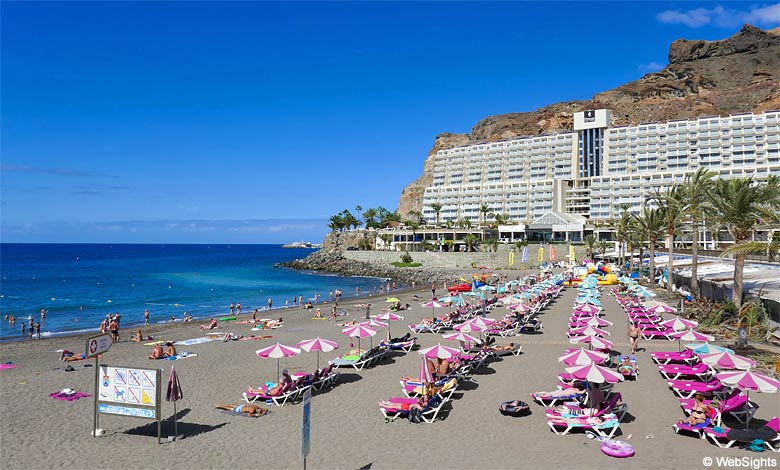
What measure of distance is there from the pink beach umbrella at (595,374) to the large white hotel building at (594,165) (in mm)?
88992

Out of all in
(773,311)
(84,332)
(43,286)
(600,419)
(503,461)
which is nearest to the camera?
(503,461)

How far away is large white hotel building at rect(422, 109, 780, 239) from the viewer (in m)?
104

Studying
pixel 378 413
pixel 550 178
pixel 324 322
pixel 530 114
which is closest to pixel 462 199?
pixel 550 178

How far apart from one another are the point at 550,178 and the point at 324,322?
322 ft

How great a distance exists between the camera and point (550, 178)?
120500 millimetres

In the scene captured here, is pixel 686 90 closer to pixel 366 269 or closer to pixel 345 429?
pixel 366 269

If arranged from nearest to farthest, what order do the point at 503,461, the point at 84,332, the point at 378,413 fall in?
1. the point at 503,461
2. the point at 378,413
3. the point at 84,332

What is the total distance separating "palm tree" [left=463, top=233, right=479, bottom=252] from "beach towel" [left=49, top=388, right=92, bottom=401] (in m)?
78.1

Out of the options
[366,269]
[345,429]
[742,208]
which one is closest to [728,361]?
[345,429]

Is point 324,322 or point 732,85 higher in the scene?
point 732,85

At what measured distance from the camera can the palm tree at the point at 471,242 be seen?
299ft

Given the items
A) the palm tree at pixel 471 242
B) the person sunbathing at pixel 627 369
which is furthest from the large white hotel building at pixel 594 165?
the person sunbathing at pixel 627 369

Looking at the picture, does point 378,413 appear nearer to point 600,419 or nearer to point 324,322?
point 600,419

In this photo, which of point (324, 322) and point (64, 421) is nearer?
point (64, 421)
